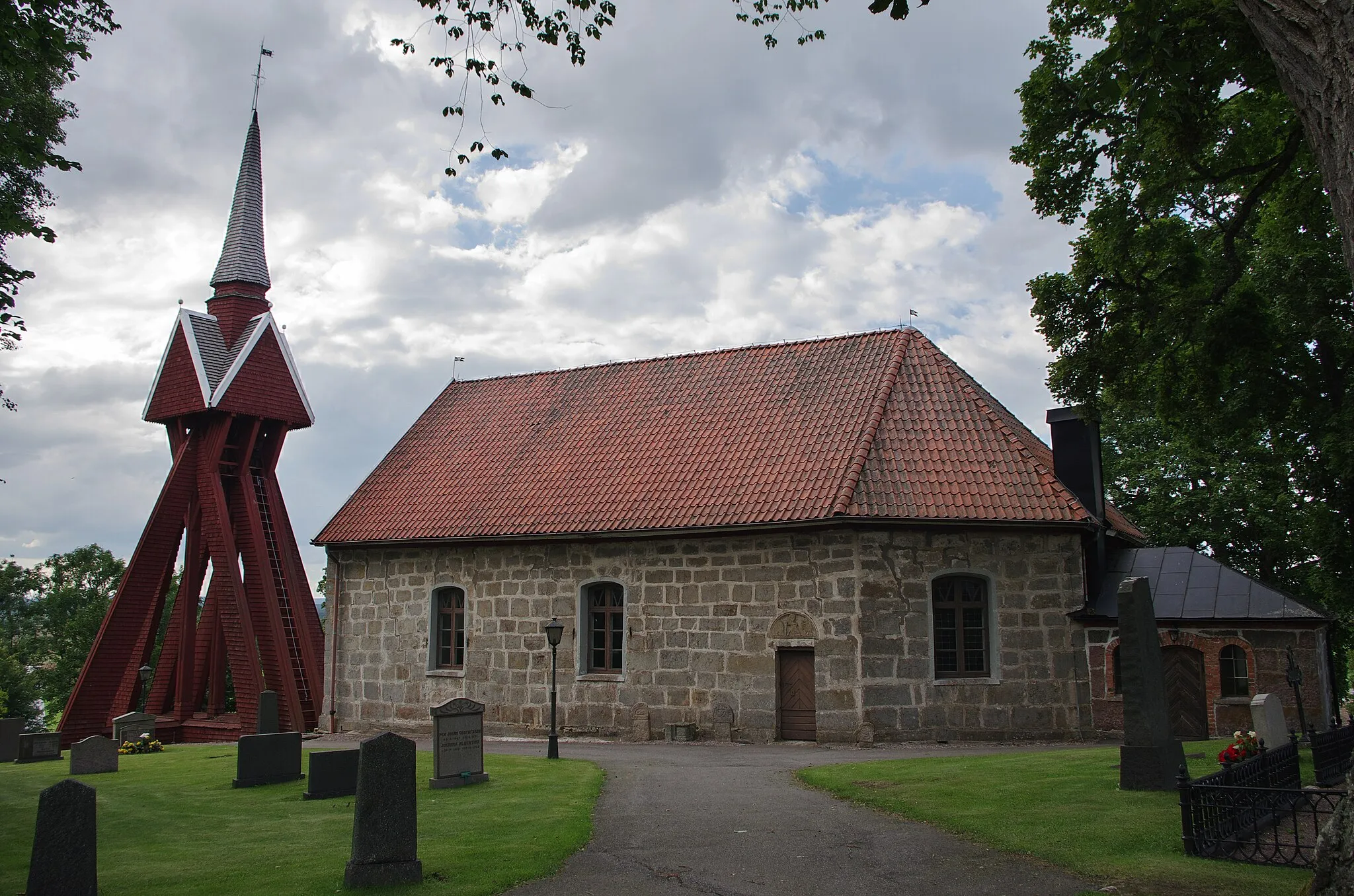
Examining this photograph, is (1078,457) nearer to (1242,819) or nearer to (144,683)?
(1242,819)

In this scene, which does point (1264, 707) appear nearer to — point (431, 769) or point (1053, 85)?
point (1053, 85)

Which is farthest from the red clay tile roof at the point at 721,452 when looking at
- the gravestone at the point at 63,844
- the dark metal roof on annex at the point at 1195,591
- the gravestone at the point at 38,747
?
the gravestone at the point at 63,844

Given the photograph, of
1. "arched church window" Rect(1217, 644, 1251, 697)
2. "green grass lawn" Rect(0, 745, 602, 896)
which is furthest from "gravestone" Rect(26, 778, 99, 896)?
"arched church window" Rect(1217, 644, 1251, 697)

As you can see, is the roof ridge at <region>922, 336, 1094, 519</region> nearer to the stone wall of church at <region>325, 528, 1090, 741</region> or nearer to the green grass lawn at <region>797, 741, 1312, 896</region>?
the stone wall of church at <region>325, 528, 1090, 741</region>

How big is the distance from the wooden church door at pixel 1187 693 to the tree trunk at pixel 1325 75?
1268cm

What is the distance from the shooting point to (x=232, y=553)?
75.9ft

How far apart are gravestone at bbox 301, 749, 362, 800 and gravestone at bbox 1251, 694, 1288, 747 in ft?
33.3

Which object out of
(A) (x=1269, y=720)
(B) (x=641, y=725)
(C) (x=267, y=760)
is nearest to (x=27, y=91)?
(C) (x=267, y=760)

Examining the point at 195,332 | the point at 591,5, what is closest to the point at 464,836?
the point at 591,5

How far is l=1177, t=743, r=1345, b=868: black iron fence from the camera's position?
24.1ft

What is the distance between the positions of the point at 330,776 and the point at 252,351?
15.3m

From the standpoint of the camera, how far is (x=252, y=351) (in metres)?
24.5

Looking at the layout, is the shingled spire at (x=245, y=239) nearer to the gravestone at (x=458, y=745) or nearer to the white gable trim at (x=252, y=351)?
the white gable trim at (x=252, y=351)

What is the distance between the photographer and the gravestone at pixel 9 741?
19.3 metres
